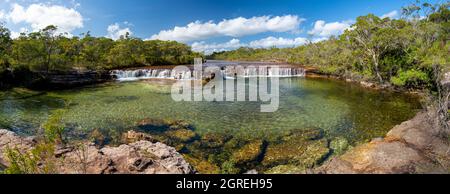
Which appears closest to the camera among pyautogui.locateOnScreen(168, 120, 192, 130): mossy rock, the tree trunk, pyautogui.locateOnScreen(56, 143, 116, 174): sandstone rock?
pyautogui.locateOnScreen(56, 143, 116, 174): sandstone rock

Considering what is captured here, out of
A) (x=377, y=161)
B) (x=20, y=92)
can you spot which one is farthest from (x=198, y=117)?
(x=20, y=92)

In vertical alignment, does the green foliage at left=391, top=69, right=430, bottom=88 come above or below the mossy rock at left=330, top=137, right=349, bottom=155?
above

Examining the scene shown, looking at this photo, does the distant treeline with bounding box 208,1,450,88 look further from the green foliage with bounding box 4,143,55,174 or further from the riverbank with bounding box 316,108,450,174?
the green foliage with bounding box 4,143,55,174

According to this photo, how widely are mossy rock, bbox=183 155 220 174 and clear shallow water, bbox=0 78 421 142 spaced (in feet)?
9.34

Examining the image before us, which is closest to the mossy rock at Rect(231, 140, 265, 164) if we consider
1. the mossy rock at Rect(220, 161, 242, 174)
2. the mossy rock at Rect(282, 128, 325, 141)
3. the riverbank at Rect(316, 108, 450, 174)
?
the mossy rock at Rect(220, 161, 242, 174)

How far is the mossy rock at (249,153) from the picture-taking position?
8.69m

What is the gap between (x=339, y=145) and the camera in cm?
952

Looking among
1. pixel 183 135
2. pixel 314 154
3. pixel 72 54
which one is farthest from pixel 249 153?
pixel 72 54

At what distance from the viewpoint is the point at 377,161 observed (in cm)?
675

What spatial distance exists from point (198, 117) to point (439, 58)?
44.7 ft

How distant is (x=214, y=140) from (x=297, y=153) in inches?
131

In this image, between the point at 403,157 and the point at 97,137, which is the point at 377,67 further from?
the point at 97,137

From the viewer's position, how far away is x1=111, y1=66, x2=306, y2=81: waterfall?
103 feet
